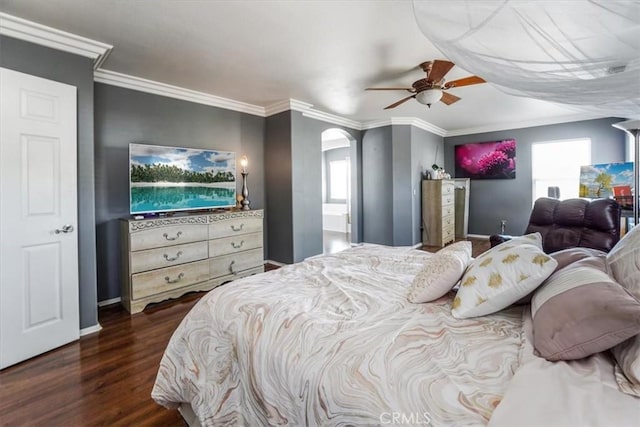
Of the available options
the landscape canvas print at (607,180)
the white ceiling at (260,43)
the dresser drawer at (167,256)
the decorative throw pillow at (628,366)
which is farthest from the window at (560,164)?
the dresser drawer at (167,256)

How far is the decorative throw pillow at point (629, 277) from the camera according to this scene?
0.70m

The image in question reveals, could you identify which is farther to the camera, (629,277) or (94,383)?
(94,383)

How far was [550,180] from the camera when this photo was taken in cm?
570

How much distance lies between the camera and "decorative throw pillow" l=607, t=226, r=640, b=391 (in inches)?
27.7

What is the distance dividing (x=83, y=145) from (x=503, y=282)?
3154 millimetres

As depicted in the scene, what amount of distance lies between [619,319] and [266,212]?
434 centimetres

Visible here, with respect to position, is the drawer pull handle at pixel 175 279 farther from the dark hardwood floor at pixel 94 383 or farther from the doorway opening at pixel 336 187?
the doorway opening at pixel 336 187

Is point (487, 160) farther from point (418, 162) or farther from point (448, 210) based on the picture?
point (418, 162)

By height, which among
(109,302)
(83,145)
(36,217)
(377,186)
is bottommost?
(109,302)

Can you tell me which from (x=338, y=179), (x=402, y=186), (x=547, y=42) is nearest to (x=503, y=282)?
(x=547, y=42)

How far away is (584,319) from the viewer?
2.64 feet

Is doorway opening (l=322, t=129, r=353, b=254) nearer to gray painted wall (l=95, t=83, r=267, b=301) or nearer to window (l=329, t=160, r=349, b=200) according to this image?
window (l=329, t=160, r=349, b=200)

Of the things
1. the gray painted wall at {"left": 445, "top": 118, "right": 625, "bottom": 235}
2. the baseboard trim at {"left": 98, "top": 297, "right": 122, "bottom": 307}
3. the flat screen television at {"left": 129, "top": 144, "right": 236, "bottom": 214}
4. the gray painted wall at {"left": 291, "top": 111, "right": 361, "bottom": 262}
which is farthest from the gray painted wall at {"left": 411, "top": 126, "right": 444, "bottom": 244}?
the baseboard trim at {"left": 98, "top": 297, "right": 122, "bottom": 307}

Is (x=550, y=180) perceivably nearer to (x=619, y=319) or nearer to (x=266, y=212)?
(x=266, y=212)
